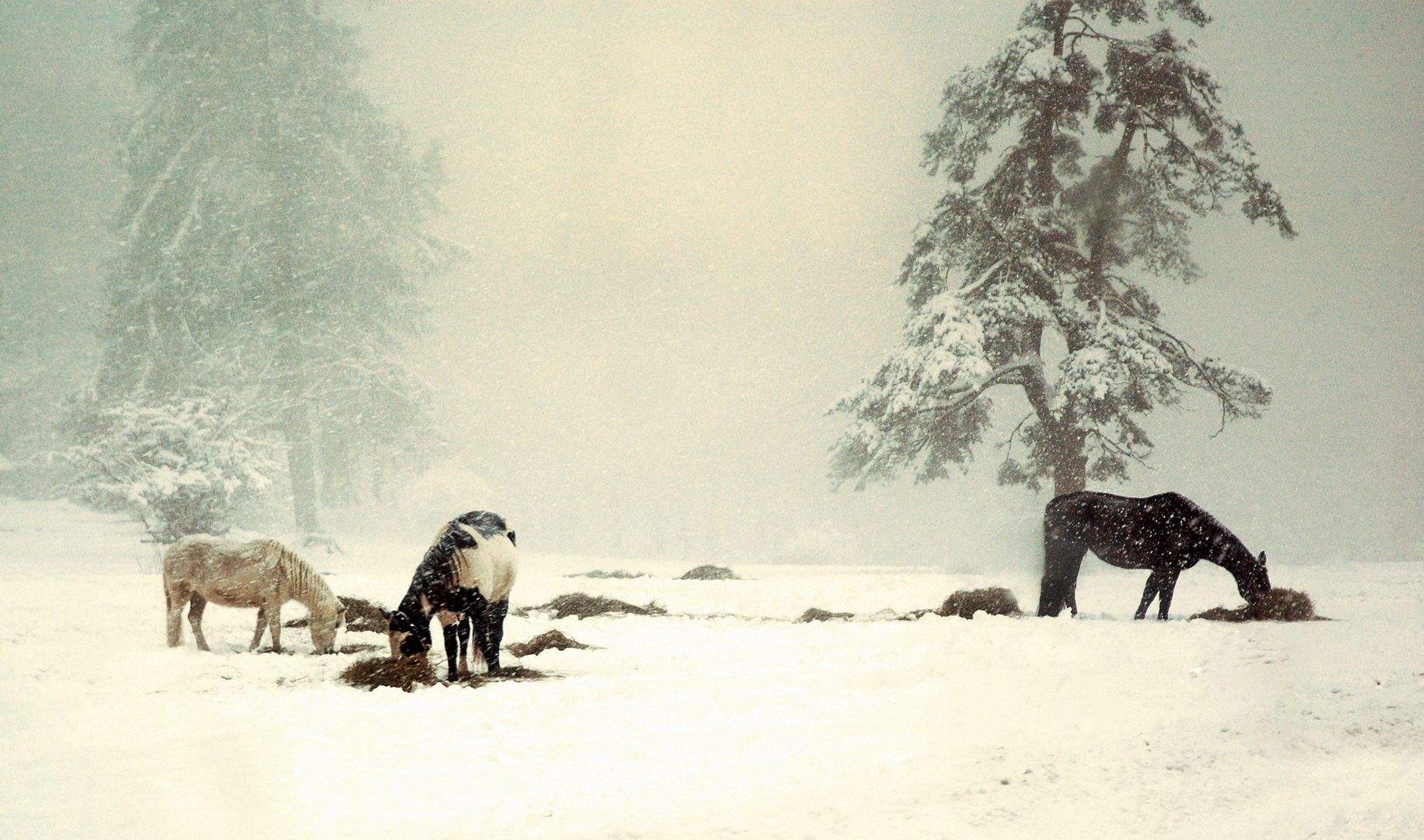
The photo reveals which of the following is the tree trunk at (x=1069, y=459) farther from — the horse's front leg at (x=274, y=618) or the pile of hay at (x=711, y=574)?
the horse's front leg at (x=274, y=618)

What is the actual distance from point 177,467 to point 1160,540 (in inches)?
734

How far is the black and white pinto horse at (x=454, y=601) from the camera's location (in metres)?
7.55

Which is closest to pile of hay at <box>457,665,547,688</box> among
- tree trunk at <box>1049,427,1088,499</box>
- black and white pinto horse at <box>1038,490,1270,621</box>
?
black and white pinto horse at <box>1038,490,1270,621</box>

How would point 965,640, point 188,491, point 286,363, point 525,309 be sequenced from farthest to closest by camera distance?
point 525,309
point 286,363
point 188,491
point 965,640

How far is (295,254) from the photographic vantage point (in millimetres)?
27344

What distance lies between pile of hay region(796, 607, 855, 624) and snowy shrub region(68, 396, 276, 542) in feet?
44.2

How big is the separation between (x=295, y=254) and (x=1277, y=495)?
63.2 m

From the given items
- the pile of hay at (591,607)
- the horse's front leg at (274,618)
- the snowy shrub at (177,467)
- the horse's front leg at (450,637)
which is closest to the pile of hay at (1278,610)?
the pile of hay at (591,607)

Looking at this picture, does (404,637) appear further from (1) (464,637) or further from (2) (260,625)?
(2) (260,625)

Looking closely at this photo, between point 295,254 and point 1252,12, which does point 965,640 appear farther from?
point 1252,12

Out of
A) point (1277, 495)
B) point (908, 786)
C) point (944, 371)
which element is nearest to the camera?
point (908, 786)

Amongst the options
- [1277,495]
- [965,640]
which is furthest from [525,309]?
[965,640]

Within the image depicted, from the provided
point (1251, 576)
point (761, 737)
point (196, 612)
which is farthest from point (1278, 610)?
point (196, 612)

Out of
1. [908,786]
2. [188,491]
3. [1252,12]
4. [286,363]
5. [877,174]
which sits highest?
[877,174]
